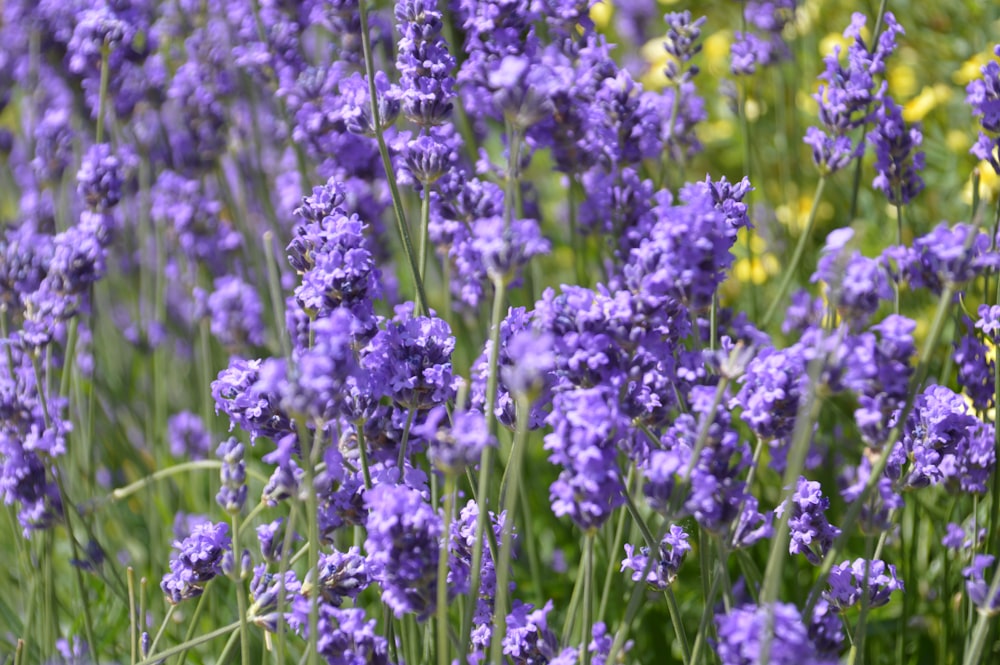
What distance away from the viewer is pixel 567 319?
1280 millimetres

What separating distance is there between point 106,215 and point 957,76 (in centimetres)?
245

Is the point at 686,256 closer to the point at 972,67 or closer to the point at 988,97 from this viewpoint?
the point at 988,97

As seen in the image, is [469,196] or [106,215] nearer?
[469,196]

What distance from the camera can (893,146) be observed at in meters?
1.93

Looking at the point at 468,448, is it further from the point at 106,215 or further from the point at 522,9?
the point at 106,215

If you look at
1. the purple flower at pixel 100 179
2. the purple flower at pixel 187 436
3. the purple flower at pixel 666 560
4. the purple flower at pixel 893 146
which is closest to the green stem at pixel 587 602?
the purple flower at pixel 666 560

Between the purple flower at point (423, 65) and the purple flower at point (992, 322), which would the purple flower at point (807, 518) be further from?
the purple flower at point (423, 65)

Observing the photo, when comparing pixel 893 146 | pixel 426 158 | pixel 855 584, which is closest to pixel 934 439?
pixel 855 584

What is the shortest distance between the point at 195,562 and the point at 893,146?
1.44 meters

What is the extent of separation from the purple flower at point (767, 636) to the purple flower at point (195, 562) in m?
0.77

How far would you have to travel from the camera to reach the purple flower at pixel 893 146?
6.28 feet

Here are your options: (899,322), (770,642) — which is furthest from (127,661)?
(899,322)

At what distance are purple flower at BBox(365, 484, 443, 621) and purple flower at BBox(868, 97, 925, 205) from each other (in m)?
1.19

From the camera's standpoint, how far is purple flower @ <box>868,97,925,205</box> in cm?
191
